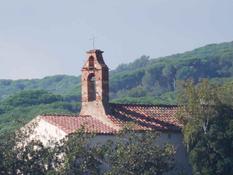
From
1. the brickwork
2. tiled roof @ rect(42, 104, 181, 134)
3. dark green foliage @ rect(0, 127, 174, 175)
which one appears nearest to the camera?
dark green foliage @ rect(0, 127, 174, 175)

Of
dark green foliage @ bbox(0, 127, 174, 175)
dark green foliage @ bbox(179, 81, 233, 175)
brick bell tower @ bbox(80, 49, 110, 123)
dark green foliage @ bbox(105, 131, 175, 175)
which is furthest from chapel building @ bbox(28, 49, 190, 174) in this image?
dark green foliage @ bbox(0, 127, 174, 175)

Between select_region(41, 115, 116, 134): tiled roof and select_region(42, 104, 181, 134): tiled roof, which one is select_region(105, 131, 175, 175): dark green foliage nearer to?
select_region(42, 104, 181, 134): tiled roof

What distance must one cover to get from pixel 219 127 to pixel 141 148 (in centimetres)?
535

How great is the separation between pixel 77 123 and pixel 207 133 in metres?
5.77

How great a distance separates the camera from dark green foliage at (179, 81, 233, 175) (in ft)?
161

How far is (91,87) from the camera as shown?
53.0 meters

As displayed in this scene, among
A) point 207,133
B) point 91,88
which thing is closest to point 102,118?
point 91,88

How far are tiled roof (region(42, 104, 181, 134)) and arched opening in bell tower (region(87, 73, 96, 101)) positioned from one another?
1249mm

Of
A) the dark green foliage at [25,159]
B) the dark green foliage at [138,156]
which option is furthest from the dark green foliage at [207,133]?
the dark green foliage at [25,159]

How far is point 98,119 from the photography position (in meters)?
51.2

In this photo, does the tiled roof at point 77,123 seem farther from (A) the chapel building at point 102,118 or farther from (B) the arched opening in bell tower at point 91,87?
(B) the arched opening in bell tower at point 91,87

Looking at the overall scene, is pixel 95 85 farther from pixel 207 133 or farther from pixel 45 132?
pixel 207 133

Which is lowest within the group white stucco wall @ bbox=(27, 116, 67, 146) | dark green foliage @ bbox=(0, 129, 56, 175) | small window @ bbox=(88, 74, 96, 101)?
dark green foliage @ bbox=(0, 129, 56, 175)

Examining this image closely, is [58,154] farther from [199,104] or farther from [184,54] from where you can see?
[184,54]
